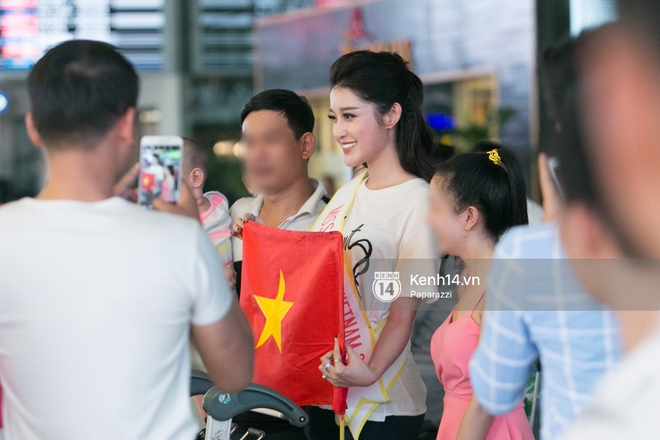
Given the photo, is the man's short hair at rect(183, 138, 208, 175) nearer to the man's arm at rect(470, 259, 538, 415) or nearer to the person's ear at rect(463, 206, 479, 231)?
the person's ear at rect(463, 206, 479, 231)

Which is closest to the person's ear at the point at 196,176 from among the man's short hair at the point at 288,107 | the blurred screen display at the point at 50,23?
the man's short hair at the point at 288,107

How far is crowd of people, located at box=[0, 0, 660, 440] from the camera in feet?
2.33

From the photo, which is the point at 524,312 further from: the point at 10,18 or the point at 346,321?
the point at 10,18

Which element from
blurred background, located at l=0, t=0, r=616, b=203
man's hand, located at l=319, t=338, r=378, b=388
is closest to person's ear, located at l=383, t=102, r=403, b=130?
man's hand, located at l=319, t=338, r=378, b=388

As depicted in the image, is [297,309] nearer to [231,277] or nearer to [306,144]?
[231,277]

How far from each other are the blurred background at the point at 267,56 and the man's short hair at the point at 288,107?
12.8 ft

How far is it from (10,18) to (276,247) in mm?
7238

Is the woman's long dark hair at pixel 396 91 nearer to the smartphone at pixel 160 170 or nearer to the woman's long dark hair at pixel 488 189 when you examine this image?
the woman's long dark hair at pixel 488 189

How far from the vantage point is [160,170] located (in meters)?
1.35

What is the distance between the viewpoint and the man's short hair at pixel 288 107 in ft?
7.38

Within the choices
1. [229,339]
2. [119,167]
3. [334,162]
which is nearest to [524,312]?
[229,339]

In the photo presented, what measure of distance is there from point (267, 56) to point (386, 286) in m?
7.28

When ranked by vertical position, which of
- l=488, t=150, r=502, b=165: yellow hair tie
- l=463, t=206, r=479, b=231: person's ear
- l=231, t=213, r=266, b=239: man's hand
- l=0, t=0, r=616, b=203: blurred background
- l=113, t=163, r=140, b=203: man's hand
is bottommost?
l=231, t=213, r=266, b=239: man's hand

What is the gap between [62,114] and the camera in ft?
3.66
